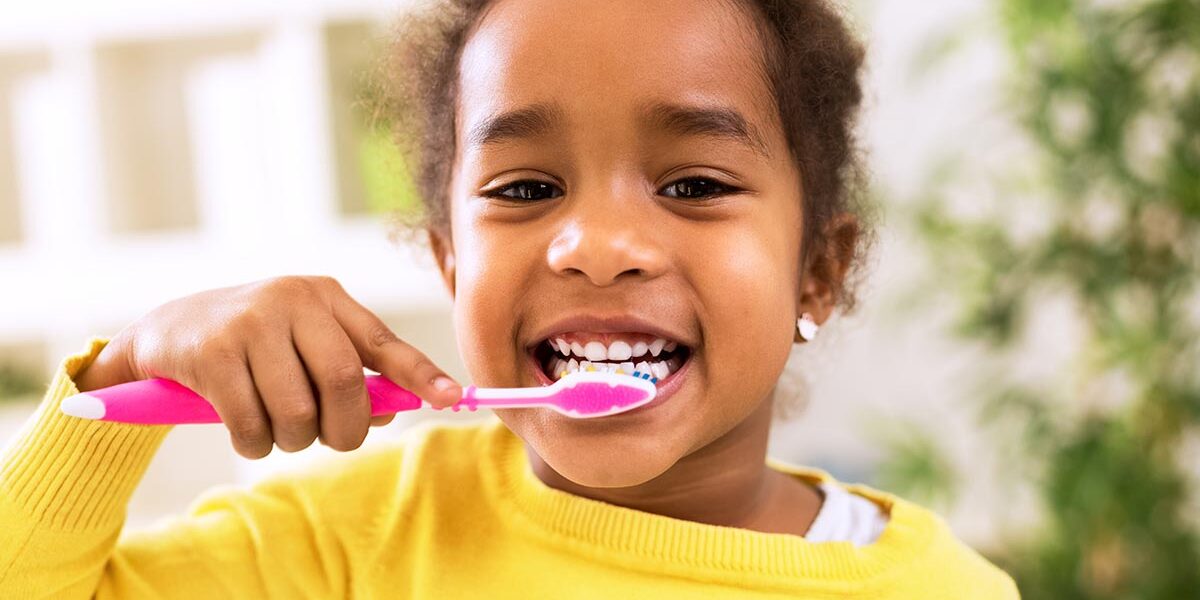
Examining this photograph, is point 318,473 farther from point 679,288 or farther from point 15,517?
point 679,288

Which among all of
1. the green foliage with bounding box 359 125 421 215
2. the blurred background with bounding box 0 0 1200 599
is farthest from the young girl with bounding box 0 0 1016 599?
the green foliage with bounding box 359 125 421 215

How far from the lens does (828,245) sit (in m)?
1.07

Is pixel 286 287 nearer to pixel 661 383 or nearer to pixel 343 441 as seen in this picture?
pixel 343 441

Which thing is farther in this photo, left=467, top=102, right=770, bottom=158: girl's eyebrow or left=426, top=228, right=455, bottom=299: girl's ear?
left=426, top=228, right=455, bottom=299: girl's ear

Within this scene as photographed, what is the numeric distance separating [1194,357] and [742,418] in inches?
55.0

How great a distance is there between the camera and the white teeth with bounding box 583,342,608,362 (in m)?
0.85

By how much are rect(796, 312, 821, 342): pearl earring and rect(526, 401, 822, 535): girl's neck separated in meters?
0.07

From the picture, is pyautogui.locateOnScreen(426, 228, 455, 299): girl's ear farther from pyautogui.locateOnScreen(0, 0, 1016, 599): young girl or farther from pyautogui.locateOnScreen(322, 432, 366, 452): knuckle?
pyautogui.locateOnScreen(322, 432, 366, 452): knuckle

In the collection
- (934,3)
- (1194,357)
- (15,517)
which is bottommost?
(1194,357)

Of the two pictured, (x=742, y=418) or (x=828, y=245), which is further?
(x=828, y=245)

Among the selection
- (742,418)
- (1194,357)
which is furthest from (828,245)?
(1194,357)

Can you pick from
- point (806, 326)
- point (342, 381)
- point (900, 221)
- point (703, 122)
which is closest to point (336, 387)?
point (342, 381)

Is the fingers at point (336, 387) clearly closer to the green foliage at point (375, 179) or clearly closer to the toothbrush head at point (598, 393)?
the toothbrush head at point (598, 393)

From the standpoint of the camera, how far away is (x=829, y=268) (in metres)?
1.07
